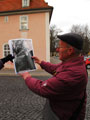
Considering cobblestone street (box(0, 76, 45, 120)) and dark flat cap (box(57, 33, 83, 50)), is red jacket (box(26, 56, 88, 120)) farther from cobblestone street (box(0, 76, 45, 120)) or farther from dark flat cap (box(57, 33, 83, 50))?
cobblestone street (box(0, 76, 45, 120))

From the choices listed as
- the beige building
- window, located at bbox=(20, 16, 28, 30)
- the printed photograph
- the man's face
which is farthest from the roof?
the man's face

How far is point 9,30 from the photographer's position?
1673 cm

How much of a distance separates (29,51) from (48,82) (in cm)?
69

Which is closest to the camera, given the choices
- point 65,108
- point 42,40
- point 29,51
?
point 65,108

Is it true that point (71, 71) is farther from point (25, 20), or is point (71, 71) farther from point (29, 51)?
point (25, 20)

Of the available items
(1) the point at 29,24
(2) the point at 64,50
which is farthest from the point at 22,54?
Result: (1) the point at 29,24

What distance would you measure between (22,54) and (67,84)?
0.74m

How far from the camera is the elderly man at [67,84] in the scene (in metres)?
1.28

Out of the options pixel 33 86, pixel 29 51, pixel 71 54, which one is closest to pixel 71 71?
pixel 71 54

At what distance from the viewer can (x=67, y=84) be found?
49.5 inches

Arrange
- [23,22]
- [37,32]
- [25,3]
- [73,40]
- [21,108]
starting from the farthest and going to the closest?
[25,3] → [23,22] → [37,32] → [21,108] → [73,40]

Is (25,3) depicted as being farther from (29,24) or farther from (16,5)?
(29,24)

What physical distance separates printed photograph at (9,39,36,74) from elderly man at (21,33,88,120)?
0.65 feet

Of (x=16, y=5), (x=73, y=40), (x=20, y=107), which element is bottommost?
(x=20, y=107)
